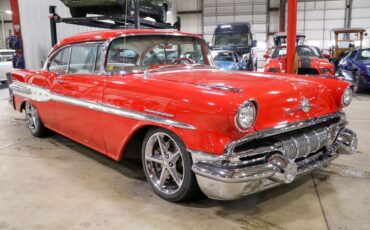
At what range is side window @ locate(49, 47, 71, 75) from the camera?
162 inches

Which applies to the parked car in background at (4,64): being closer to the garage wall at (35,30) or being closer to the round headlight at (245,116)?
the garage wall at (35,30)

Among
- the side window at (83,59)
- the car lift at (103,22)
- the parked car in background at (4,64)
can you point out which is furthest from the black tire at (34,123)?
the parked car in background at (4,64)

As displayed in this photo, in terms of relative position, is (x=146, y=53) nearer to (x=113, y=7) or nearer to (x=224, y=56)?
(x=113, y=7)

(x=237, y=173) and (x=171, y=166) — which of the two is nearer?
(x=237, y=173)

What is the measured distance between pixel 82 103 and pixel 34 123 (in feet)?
6.01

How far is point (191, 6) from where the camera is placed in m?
23.3

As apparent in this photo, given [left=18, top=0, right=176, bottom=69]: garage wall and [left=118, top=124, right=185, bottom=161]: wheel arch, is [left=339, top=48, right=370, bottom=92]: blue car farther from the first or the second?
[left=18, top=0, right=176, bottom=69]: garage wall

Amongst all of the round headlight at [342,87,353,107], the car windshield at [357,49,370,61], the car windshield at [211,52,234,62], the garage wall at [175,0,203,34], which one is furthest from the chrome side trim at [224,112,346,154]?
the garage wall at [175,0,203,34]

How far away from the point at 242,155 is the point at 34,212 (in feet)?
5.48

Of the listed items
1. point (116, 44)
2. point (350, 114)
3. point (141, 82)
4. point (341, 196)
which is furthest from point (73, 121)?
point (350, 114)

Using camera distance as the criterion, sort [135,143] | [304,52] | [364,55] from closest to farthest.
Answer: [135,143] → [364,55] → [304,52]

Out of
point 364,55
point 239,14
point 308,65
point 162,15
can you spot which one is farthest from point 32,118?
point 239,14

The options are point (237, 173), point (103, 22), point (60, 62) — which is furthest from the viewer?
point (103, 22)

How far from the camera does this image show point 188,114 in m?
2.51
